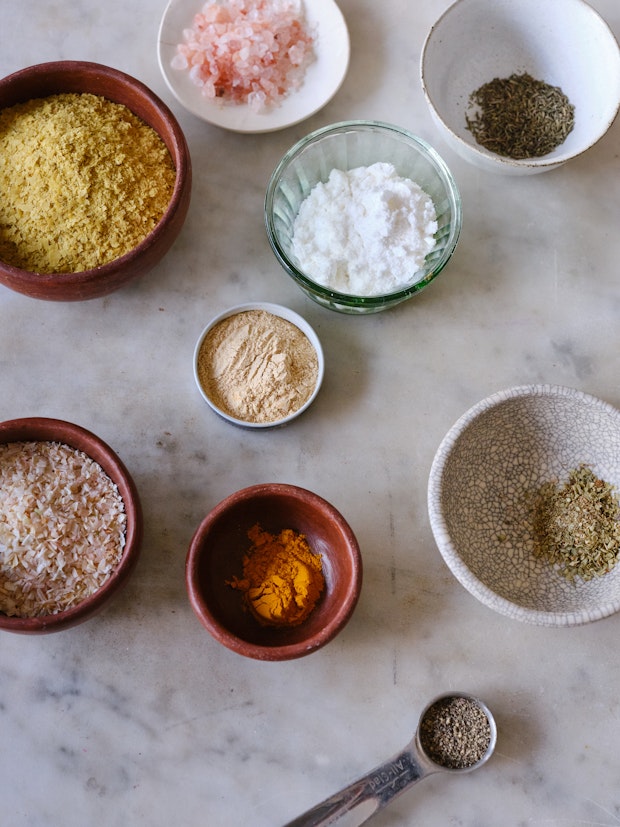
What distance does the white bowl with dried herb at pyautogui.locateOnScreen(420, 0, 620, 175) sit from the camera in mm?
1826

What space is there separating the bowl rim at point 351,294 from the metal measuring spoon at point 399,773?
80cm

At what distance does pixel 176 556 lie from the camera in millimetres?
1723

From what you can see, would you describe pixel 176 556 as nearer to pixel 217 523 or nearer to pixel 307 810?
pixel 217 523

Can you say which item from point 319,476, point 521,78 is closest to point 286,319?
point 319,476

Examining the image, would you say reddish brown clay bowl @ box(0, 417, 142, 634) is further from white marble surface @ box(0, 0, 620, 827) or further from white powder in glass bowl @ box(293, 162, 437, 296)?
white powder in glass bowl @ box(293, 162, 437, 296)

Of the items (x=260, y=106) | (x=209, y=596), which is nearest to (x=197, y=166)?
(x=260, y=106)

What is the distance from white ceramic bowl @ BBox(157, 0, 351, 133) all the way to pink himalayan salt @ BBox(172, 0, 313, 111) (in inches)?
0.7

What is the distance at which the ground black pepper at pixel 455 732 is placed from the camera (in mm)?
1643

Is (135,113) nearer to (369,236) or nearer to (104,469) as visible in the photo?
(369,236)

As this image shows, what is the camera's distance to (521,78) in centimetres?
192

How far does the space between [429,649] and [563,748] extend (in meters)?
0.33

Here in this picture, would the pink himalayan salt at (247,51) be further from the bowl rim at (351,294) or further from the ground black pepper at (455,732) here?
the ground black pepper at (455,732)

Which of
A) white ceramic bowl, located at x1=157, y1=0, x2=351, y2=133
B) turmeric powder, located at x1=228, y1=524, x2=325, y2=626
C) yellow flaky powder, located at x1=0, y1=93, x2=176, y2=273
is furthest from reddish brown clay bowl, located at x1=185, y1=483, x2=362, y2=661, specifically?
white ceramic bowl, located at x1=157, y1=0, x2=351, y2=133

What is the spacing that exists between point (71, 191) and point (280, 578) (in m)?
0.85
